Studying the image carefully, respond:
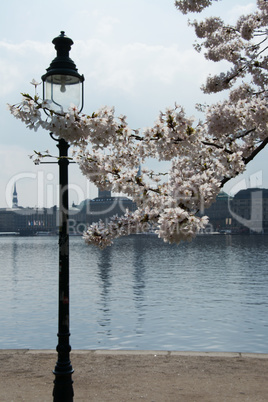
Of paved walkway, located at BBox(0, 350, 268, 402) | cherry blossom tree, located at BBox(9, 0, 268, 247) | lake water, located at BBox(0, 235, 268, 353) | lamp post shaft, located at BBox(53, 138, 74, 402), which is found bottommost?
lake water, located at BBox(0, 235, 268, 353)

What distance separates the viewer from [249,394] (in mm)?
9617

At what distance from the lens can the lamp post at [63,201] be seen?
27.3 feet

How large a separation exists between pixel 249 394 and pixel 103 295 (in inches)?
1130

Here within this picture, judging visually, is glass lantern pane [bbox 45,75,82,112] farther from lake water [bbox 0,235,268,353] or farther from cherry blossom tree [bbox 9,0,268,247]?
lake water [bbox 0,235,268,353]

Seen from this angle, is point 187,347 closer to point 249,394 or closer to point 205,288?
point 249,394

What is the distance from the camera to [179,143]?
345 inches

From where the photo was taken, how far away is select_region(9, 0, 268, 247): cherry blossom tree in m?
7.57

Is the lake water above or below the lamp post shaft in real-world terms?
below

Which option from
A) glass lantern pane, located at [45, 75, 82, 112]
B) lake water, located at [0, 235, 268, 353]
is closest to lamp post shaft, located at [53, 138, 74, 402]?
glass lantern pane, located at [45, 75, 82, 112]

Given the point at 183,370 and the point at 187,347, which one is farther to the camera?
→ the point at 187,347

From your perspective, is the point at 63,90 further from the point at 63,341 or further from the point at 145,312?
the point at 145,312

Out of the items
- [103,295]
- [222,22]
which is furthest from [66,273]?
[103,295]

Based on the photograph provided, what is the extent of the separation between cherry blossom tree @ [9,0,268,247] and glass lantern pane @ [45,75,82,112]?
51cm

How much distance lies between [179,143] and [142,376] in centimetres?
504
